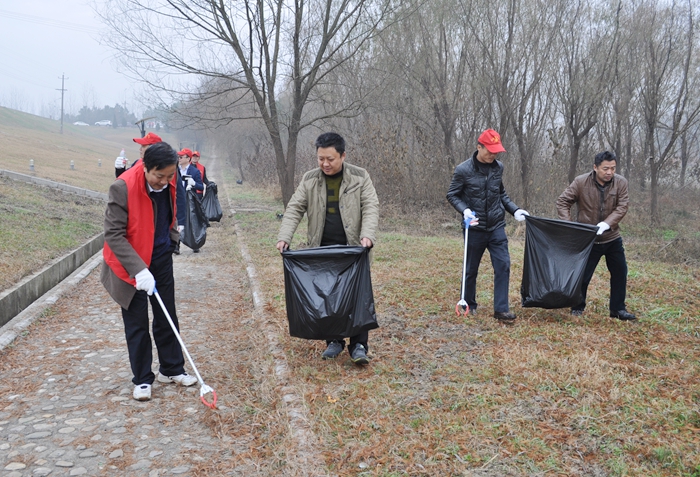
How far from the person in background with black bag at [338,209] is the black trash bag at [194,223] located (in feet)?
16.8

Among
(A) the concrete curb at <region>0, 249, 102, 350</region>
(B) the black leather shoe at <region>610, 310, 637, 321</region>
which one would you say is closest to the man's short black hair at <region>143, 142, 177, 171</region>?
(A) the concrete curb at <region>0, 249, 102, 350</region>

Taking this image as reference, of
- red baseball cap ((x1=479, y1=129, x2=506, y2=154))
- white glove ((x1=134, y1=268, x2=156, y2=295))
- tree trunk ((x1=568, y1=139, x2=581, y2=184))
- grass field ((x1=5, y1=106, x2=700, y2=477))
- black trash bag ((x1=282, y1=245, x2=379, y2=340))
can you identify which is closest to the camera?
grass field ((x1=5, y1=106, x2=700, y2=477))

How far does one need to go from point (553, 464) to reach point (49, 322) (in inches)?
201

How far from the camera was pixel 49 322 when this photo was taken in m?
6.08

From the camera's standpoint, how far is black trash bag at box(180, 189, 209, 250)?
928 centimetres

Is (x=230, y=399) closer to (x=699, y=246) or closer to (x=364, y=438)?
(x=364, y=438)

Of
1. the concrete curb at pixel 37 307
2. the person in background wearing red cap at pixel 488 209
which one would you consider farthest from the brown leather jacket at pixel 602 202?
the concrete curb at pixel 37 307

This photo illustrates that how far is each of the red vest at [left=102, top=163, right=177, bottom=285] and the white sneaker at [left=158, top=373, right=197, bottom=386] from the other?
2.90ft

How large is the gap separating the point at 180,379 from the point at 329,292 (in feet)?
4.21

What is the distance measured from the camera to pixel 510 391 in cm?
377

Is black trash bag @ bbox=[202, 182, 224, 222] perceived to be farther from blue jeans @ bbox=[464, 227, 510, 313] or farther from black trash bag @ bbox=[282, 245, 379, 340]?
black trash bag @ bbox=[282, 245, 379, 340]

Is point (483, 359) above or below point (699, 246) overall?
below

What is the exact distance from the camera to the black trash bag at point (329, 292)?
4.20 meters

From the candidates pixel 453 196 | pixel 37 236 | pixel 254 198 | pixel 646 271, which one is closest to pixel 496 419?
pixel 453 196
